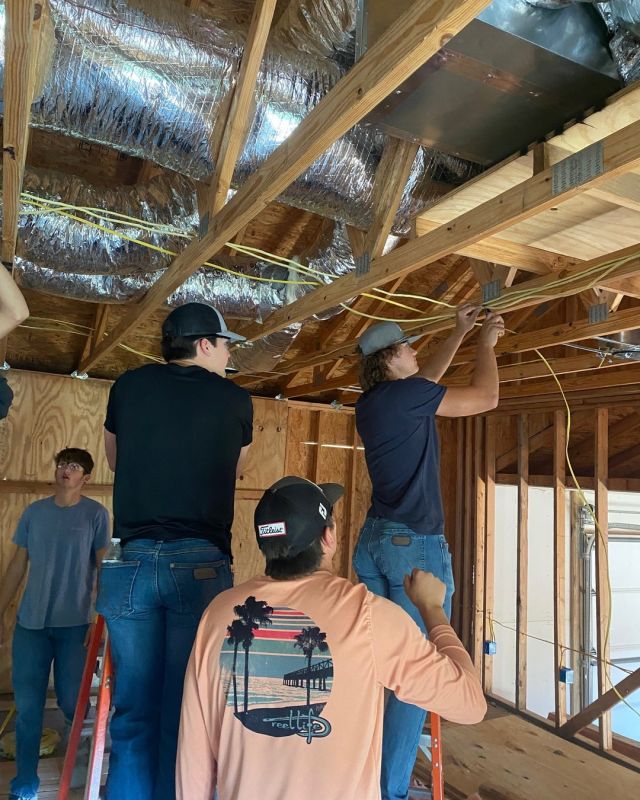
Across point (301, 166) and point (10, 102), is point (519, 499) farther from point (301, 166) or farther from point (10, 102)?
point (10, 102)

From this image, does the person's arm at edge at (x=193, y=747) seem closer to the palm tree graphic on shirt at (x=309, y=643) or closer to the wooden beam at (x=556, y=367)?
the palm tree graphic on shirt at (x=309, y=643)

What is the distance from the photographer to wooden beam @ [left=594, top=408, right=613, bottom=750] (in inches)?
174

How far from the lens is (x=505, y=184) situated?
187 cm

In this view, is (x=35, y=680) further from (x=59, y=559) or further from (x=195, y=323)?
(x=195, y=323)

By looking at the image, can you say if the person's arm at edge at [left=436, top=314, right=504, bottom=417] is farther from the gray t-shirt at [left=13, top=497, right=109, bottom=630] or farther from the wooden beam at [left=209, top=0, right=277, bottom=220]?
the gray t-shirt at [left=13, top=497, right=109, bottom=630]

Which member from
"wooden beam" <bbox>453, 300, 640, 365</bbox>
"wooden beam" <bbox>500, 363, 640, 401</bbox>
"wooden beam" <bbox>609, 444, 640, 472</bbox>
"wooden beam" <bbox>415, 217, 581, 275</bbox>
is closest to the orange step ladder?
"wooden beam" <bbox>415, 217, 581, 275</bbox>

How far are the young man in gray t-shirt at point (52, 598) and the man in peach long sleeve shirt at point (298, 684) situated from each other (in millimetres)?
1853

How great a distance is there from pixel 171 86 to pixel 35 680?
8.27 feet

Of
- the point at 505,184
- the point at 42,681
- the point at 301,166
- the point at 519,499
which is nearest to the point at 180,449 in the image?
the point at 301,166

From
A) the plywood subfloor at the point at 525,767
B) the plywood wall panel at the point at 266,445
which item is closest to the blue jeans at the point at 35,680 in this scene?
the plywood subfloor at the point at 525,767

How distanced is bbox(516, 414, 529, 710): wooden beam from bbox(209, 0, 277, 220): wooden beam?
14.1ft

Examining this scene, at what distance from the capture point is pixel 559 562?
501cm

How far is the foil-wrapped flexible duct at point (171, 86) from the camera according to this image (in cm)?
158

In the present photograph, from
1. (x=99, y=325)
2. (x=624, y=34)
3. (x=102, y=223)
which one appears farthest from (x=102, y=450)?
(x=624, y=34)
